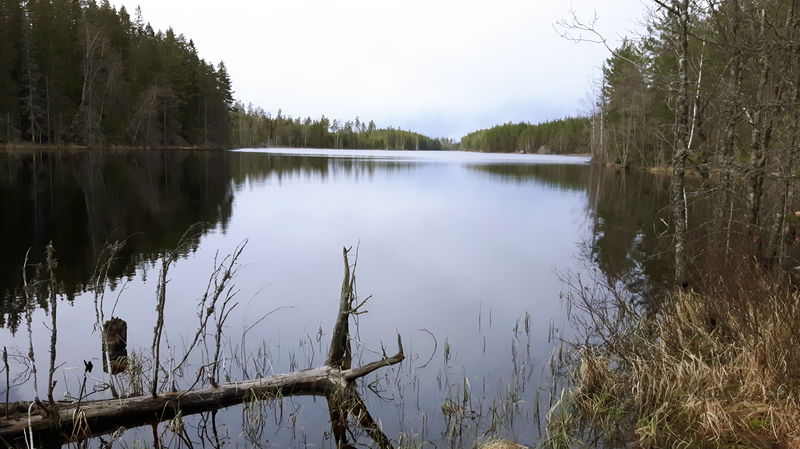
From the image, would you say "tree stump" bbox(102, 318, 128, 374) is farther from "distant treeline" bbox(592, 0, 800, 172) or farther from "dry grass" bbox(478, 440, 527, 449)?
"distant treeline" bbox(592, 0, 800, 172)

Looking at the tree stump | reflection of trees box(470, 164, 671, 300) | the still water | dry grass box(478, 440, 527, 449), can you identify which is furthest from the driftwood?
reflection of trees box(470, 164, 671, 300)

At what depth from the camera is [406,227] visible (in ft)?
72.9

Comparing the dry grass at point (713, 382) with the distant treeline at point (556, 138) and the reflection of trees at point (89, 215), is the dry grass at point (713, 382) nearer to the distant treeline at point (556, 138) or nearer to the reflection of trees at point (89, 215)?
the reflection of trees at point (89, 215)

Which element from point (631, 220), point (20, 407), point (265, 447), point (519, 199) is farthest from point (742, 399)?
point (519, 199)

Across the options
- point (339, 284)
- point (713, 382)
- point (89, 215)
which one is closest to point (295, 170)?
point (89, 215)

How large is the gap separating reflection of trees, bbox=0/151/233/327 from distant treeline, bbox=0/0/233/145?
29.1 meters

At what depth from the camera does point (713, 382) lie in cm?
602

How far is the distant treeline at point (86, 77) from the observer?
60.1 meters

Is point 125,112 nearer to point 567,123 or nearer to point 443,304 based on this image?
point 443,304

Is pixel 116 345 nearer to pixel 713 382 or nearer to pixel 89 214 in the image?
pixel 713 382

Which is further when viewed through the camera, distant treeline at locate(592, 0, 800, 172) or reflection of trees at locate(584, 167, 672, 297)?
reflection of trees at locate(584, 167, 672, 297)

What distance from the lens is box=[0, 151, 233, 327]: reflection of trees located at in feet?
44.3

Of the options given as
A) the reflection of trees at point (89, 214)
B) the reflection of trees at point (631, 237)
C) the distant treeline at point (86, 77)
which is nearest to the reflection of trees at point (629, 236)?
the reflection of trees at point (631, 237)

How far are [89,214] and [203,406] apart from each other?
1761 centimetres
